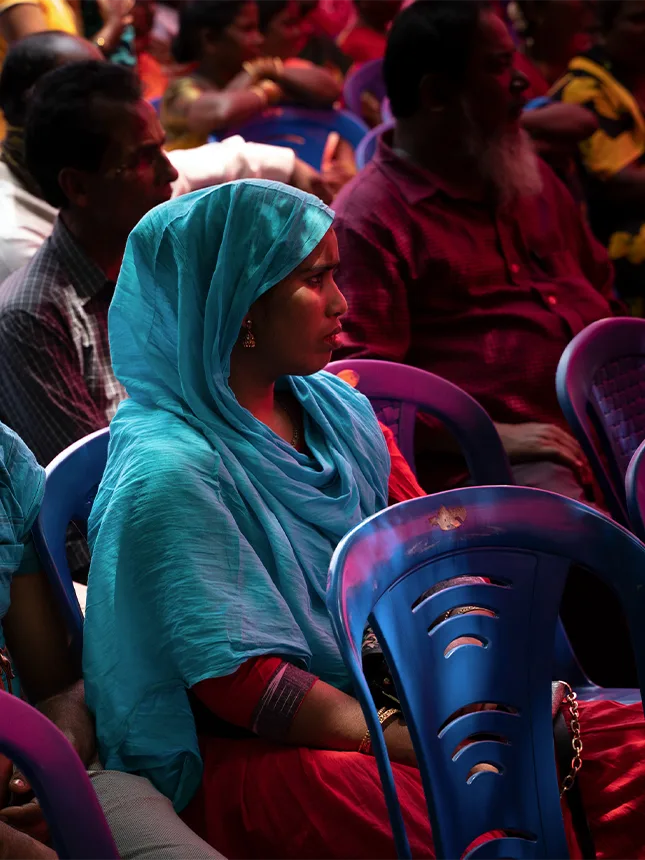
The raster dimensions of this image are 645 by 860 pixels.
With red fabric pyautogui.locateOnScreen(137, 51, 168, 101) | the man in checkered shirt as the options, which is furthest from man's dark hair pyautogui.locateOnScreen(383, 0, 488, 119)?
red fabric pyautogui.locateOnScreen(137, 51, 168, 101)

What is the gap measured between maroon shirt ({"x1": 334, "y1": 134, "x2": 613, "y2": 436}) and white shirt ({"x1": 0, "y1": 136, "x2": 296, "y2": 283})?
0.81ft

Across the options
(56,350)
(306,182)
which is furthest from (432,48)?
(56,350)

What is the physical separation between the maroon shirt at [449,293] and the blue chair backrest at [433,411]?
35 cm

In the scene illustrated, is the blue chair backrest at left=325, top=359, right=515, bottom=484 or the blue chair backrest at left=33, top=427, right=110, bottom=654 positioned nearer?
the blue chair backrest at left=33, top=427, right=110, bottom=654

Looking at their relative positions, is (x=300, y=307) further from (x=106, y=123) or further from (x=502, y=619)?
(x=106, y=123)

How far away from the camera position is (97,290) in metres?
2.60

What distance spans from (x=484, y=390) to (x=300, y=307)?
43.8 inches

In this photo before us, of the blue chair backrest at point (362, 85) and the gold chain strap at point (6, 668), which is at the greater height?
the gold chain strap at point (6, 668)

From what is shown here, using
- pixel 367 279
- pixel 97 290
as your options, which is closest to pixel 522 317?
pixel 367 279

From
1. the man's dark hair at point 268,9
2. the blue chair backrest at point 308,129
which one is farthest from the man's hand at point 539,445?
the man's dark hair at point 268,9

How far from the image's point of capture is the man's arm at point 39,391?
2.47 metres

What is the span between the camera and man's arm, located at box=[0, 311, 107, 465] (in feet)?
8.11

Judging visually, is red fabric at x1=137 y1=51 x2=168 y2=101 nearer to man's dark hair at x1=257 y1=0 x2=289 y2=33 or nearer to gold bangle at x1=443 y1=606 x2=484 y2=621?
man's dark hair at x1=257 y1=0 x2=289 y2=33

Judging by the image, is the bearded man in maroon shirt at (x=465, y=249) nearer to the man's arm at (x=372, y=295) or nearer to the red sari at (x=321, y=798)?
the man's arm at (x=372, y=295)
